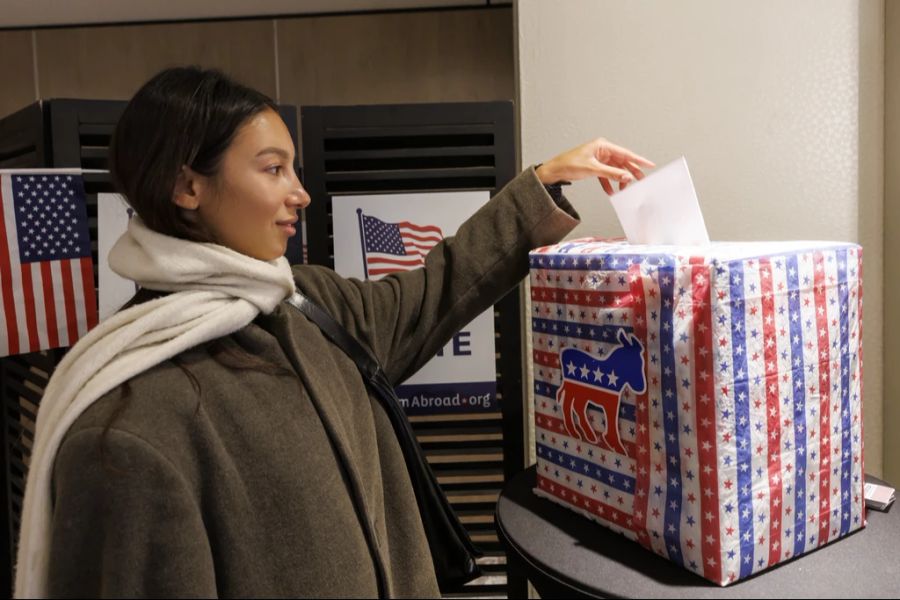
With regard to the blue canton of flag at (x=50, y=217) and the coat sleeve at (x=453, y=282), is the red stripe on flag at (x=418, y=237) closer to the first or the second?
the coat sleeve at (x=453, y=282)

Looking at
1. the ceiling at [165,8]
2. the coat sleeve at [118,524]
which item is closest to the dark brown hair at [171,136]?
the coat sleeve at [118,524]

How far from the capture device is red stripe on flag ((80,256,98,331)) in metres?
1.54

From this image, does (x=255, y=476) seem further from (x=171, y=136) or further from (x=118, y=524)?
(x=171, y=136)

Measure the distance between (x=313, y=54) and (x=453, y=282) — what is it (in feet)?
6.99

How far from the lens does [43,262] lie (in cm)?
151

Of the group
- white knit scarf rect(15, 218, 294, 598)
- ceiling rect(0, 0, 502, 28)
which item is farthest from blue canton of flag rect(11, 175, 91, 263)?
ceiling rect(0, 0, 502, 28)

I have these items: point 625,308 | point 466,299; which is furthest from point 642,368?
point 466,299

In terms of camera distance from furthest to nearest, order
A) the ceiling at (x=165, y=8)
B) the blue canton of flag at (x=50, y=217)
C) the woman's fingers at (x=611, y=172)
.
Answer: the ceiling at (x=165, y=8), the blue canton of flag at (x=50, y=217), the woman's fingers at (x=611, y=172)

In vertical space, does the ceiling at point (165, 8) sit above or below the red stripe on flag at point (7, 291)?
above

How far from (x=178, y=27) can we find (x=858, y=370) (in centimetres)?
294

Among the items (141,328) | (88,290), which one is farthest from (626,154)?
(88,290)

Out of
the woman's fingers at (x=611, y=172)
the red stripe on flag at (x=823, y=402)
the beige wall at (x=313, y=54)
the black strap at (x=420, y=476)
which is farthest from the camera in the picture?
the beige wall at (x=313, y=54)

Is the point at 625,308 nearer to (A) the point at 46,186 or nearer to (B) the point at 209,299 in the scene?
(B) the point at 209,299

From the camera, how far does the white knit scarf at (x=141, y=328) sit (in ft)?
2.61
